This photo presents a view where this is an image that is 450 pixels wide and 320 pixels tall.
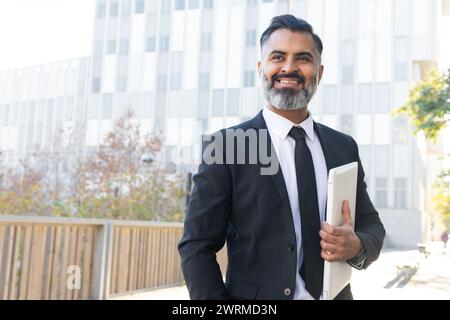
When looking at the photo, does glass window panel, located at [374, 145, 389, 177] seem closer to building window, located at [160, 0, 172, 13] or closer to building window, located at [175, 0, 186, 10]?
building window, located at [175, 0, 186, 10]

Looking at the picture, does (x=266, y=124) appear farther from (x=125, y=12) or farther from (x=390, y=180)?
(x=125, y=12)

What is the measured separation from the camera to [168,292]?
792cm

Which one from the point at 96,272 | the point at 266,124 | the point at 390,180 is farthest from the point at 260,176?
the point at 390,180

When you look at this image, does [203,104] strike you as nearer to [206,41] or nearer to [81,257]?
[206,41]

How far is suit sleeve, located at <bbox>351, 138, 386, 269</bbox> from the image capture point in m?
1.71

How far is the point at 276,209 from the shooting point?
164 cm

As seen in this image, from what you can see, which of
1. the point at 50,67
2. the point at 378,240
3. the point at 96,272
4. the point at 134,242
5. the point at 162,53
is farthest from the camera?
the point at 50,67

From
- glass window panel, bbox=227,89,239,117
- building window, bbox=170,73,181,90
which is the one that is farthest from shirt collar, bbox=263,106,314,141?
building window, bbox=170,73,181,90

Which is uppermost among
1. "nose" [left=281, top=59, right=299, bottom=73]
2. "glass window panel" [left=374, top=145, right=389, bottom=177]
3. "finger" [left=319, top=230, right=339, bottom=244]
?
"glass window panel" [left=374, top=145, right=389, bottom=177]

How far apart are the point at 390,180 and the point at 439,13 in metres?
9.04

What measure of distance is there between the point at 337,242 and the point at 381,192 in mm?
26902

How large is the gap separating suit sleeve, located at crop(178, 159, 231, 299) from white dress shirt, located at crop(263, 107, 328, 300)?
0.70 feet

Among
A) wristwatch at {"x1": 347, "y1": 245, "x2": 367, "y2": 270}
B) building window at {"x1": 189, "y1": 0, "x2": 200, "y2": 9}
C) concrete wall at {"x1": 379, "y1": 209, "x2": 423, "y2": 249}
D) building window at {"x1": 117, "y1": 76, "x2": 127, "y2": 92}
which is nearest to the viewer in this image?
wristwatch at {"x1": 347, "y1": 245, "x2": 367, "y2": 270}

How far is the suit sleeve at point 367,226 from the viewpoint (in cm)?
171
